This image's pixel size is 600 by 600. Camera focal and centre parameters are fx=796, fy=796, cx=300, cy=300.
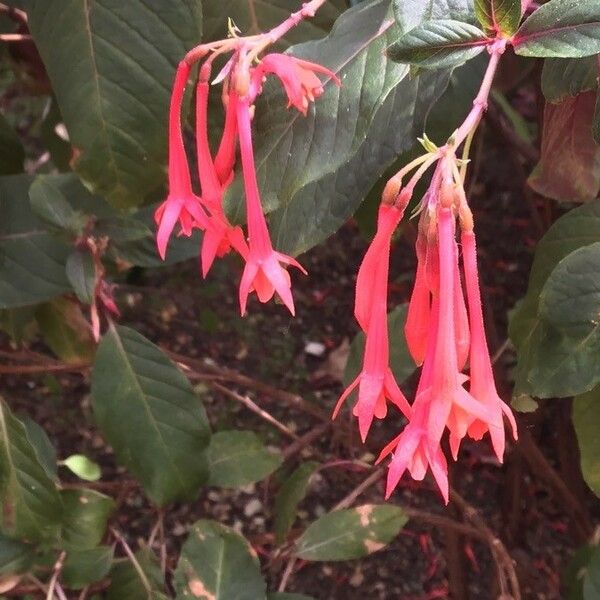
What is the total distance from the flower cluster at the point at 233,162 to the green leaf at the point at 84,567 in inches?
18.2

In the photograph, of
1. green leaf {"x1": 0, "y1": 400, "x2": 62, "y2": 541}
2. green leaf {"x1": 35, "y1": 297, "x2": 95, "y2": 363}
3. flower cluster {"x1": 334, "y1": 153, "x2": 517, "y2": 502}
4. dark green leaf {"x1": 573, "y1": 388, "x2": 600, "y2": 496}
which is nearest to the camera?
flower cluster {"x1": 334, "y1": 153, "x2": 517, "y2": 502}

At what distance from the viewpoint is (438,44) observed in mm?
375

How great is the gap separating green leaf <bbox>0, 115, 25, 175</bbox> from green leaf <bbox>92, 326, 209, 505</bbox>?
0.22m

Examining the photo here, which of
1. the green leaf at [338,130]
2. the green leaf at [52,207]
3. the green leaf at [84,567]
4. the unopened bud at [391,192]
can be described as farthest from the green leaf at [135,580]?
the unopened bud at [391,192]

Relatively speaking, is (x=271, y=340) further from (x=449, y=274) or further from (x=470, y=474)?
(x=449, y=274)

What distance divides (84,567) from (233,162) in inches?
20.6

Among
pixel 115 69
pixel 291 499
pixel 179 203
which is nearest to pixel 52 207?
pixel 115 69

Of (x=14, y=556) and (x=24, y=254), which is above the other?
(x=24, y=254)

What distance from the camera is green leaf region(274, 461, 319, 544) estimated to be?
853mm

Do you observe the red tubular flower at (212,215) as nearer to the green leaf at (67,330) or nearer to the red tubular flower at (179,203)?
the red tubular flower at (179,203)

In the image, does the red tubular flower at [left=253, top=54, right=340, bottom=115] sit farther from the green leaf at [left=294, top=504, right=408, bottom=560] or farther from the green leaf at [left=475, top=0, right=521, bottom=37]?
the green leaf at [left=294, top=504, right=408, bottom=560]

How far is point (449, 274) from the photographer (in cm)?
36

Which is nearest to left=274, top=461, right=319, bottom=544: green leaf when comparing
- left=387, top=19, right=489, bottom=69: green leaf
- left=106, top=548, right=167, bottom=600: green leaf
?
left=106, top=548, right=167, bottom=600: green leaf

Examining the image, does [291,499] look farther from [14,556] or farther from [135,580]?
[14,556]
